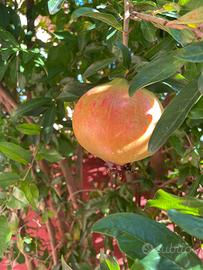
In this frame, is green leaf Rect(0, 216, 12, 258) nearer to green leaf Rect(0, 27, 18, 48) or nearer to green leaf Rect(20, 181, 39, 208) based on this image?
green leaf Rect(20, 181, 39, 208)

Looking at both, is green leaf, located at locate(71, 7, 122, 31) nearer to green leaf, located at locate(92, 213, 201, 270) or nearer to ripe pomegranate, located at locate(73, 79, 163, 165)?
ripe pomegranate, located at locate(73, 79, 163, 165)

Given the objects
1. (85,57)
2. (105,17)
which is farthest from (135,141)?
(85,57)

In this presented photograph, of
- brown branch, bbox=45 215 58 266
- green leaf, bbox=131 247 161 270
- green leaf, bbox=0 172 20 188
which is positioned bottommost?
brown branch, bbox=45 215 58 266

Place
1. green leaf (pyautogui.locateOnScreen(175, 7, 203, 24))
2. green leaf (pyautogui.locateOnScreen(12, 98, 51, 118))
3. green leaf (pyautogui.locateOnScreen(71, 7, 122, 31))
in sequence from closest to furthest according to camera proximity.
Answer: green leaf (pyautogui.locateOnScreen(175, 7, 203, 24)) < green leaf (pyautogui.locateOnScreen(71, 7, 122, 31)) < green leaf (pyautogui.locateOnScreen(12, 98, 51, 118))

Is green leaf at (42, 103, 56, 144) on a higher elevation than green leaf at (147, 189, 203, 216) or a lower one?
lower

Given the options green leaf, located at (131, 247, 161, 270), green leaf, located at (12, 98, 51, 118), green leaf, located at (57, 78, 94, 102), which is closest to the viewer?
green leaf, located at (131, 247, 161, 270)

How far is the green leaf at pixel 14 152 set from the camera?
35.8 inches

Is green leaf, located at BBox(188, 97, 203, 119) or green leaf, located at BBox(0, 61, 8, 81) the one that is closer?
green leaf, located at BBox(188, 97, 203, 119)

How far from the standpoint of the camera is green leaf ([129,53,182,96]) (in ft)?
1.90

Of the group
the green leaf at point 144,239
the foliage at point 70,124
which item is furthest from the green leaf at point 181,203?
the green leaf at point 144,239

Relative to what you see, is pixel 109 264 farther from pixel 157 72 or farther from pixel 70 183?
pixel 70 183

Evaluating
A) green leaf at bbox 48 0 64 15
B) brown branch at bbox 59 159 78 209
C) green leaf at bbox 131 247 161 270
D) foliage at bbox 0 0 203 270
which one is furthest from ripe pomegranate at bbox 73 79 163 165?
brown branch at bbox 59 159 78 209

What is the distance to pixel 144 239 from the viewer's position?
1.39 ft

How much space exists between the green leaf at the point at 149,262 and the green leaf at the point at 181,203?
0.53ft
